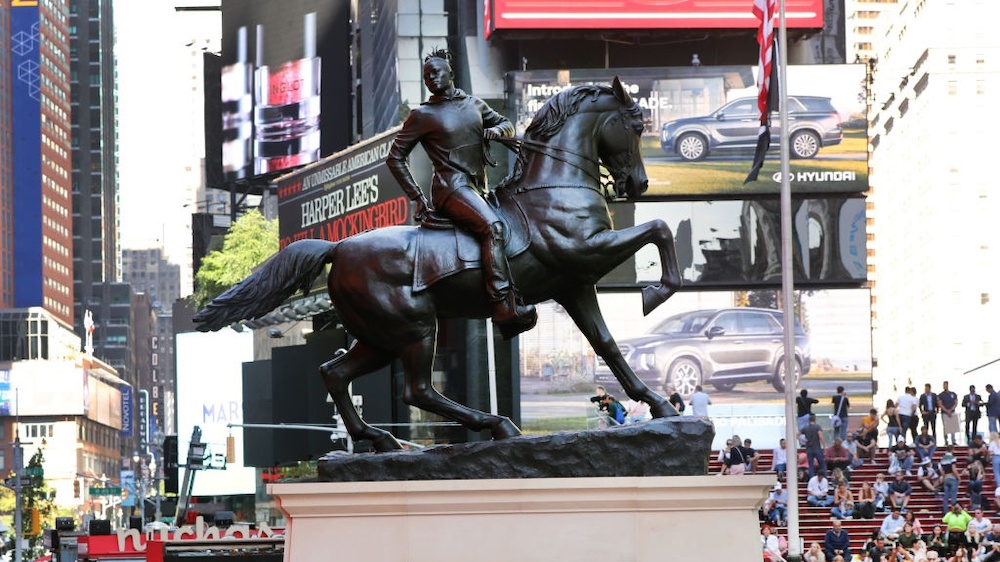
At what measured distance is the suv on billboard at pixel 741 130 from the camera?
6106 cm

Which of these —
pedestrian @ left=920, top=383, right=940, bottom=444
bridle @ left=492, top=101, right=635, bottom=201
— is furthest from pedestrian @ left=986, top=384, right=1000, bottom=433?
bridle @ left=492, top=101, right=635, bottom=201

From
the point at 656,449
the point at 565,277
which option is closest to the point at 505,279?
the point at 565,277

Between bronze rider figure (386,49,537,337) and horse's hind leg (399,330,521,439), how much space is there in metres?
0.72

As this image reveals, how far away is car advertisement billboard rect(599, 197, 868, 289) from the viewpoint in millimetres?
61156

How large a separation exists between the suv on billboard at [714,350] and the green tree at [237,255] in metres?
30.8

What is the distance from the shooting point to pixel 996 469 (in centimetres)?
4006

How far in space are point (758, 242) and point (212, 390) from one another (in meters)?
41.3

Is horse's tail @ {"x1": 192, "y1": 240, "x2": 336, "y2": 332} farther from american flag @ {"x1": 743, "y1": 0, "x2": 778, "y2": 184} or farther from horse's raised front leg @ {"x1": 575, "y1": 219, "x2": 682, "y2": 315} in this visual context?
american flag @ {"x1": 743, "y1": 0, "x2": 778, "y2": 184}

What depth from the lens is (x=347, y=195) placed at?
68.9 m

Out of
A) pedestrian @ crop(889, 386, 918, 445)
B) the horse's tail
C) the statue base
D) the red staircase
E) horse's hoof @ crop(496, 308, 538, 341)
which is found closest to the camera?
the statue base

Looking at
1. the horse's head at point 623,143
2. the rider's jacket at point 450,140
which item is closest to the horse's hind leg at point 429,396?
the rider's jacket at point 450,140

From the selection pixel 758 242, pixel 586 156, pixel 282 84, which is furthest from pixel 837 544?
pixel 282 84

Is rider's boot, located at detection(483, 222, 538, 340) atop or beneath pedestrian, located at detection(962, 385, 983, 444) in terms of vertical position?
atop

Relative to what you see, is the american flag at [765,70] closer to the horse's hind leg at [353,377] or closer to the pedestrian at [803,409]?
the pedestrian at [803,409]
